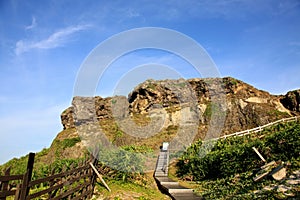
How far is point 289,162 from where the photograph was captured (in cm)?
1007

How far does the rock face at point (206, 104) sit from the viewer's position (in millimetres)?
32406

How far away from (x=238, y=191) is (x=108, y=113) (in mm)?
34347

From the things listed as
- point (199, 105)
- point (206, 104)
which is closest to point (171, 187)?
point (199, 105)

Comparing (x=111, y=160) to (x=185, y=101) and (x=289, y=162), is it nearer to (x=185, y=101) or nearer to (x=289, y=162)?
(x=289, y=162)

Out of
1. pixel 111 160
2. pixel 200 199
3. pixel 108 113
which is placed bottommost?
pixel 200 199

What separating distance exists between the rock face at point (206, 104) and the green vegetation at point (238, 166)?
55.4 feet

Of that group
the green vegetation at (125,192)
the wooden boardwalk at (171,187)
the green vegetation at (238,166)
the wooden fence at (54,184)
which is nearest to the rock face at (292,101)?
the green vegetation at (238,166)

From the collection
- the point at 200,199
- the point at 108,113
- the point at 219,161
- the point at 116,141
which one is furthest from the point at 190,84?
the point at 200,199

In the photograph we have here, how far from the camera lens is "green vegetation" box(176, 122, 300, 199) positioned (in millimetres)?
9026

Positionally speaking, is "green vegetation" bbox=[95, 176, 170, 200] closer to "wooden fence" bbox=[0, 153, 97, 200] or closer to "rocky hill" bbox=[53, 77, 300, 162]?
"wooden fence" bbox=[0, 153, 97, 200]

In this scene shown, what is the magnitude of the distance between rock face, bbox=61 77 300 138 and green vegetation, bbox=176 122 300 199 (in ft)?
55.4

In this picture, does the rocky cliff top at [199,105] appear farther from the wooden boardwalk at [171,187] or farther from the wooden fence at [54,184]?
the wooden fence at [54,184]

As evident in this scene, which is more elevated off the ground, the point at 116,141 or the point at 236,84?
the point at 236,84

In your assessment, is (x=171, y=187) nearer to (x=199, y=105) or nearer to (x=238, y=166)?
(x=238, y=166)
